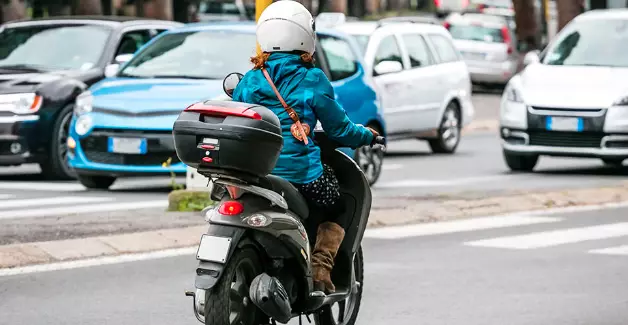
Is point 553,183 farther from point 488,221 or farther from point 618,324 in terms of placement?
point 618,324

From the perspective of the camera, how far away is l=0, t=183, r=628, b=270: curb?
396 inches

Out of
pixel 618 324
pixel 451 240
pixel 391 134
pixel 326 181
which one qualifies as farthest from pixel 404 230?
pixel 391 134

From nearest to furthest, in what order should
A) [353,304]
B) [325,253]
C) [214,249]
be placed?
[214,249]
[325,253]
[353,304]

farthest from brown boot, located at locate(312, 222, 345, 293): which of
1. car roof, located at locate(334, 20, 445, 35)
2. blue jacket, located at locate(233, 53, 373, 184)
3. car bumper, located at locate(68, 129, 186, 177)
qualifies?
car roof, located at locate(334, 20, 445, 35)

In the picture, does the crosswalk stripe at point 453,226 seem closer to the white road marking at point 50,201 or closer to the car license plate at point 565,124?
the white road marking at point 50,201

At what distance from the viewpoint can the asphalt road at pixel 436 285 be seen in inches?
325

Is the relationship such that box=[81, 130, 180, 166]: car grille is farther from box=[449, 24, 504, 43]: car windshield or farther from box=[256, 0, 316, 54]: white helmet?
box=[449, 24, 504, 43]: car windshield

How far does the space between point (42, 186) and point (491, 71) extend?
820 inches

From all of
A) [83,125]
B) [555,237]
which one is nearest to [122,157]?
[83,125]

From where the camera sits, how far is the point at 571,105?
17.1 metres

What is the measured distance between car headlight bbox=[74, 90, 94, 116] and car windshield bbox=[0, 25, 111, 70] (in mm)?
1854

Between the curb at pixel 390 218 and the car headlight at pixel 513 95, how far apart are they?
8.76ft

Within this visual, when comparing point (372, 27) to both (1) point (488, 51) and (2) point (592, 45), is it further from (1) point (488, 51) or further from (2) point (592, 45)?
(1) point (488, 51)

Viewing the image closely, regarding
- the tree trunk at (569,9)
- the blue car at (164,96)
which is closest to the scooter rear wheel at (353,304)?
the blue car at (164,96)
